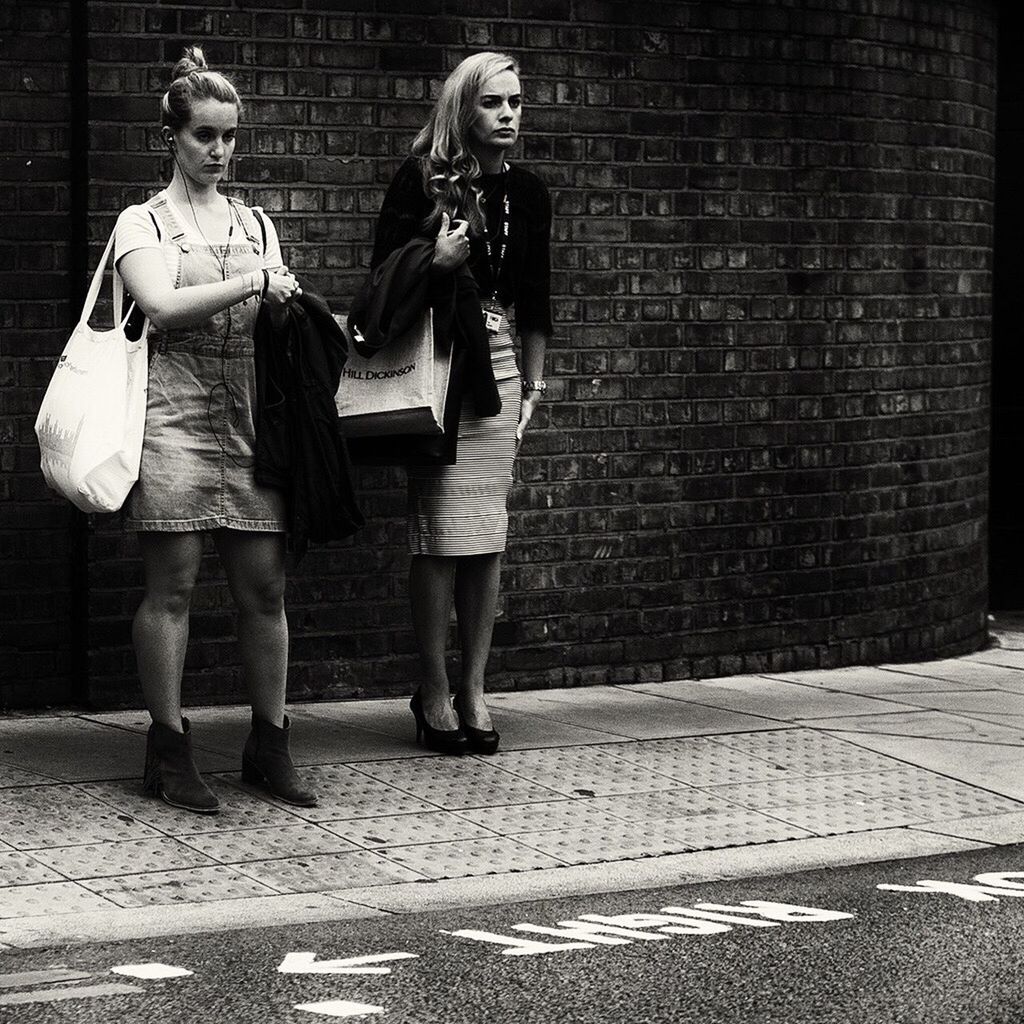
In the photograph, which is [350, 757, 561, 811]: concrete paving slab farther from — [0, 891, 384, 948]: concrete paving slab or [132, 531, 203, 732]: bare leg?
[0, 891, 384, 948]: concrete paving slab

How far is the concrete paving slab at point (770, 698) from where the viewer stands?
796 cm

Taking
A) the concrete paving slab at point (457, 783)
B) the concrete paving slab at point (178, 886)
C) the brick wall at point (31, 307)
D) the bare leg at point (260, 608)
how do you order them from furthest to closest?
the brick wall at point (31, 307), the concrete paving slab at point (457, 783), the bare leg at point (260, 608), the concrete paving slab at point (178, 886)

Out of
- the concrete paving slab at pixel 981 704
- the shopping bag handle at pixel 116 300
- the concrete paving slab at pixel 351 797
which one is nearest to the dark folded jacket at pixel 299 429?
the shopping bag handle at pixel 116 300

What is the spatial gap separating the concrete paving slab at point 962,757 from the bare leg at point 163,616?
8.04 feet

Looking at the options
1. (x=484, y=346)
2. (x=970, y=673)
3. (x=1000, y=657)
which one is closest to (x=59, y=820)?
(x=484, y=346)

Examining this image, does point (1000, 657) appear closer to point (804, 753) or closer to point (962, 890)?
point (804, 753)

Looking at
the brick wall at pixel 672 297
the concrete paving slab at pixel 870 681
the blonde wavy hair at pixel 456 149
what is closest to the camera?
the blonde wavy hair at pixel 456 149

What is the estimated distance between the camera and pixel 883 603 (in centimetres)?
916

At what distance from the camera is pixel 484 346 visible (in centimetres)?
681

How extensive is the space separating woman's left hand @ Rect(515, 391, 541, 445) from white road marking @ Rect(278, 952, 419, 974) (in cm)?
253

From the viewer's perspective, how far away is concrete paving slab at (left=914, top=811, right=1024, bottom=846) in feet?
20.5

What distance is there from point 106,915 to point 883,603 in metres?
4.71

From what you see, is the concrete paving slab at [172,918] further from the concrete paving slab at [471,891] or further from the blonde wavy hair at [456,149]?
the blonde wavy hair at [456,149]

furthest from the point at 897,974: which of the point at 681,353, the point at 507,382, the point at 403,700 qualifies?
the point at 681,353
